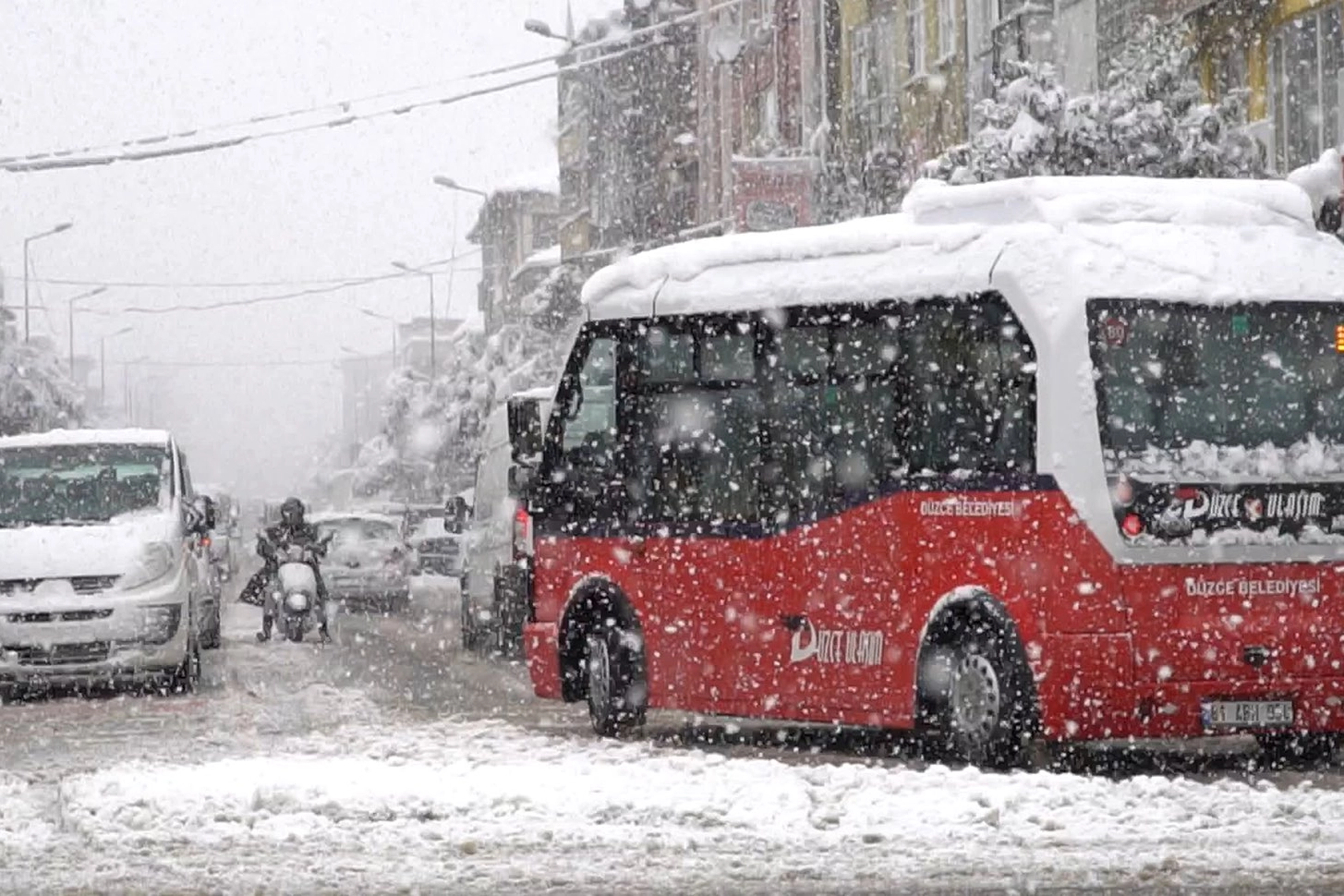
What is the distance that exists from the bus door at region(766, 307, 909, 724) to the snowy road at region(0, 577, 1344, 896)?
0.45m

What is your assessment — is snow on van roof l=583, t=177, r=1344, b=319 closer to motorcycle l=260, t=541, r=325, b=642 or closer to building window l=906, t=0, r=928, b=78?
motorcycle l=260, t=541, r=325, b=642

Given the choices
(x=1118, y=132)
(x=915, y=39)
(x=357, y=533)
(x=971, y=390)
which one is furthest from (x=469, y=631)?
(x=971, y=390)

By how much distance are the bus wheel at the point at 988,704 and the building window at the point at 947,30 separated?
2543 centimetres

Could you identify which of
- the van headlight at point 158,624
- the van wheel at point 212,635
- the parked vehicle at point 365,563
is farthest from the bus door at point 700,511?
the parked vehicle at point 365,563

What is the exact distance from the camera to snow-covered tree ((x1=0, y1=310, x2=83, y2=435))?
304 ft

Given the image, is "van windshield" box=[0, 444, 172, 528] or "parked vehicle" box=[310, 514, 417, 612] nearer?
"van windshield" box=[0, 444, 172, 528]

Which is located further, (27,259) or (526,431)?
(27,259)

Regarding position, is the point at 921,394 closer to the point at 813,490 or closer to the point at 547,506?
the point at 813,490

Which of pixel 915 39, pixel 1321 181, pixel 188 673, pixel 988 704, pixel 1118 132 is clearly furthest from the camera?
pixel 915 39

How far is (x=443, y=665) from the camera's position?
27.6m

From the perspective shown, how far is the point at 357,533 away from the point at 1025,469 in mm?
29570

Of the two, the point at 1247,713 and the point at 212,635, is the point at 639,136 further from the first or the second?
the point at 1247,713

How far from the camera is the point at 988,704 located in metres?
14.9

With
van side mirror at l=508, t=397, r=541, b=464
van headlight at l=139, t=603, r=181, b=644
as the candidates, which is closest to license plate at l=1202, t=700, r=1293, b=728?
van side mirror at l=508, t=397, r=541, b=464
